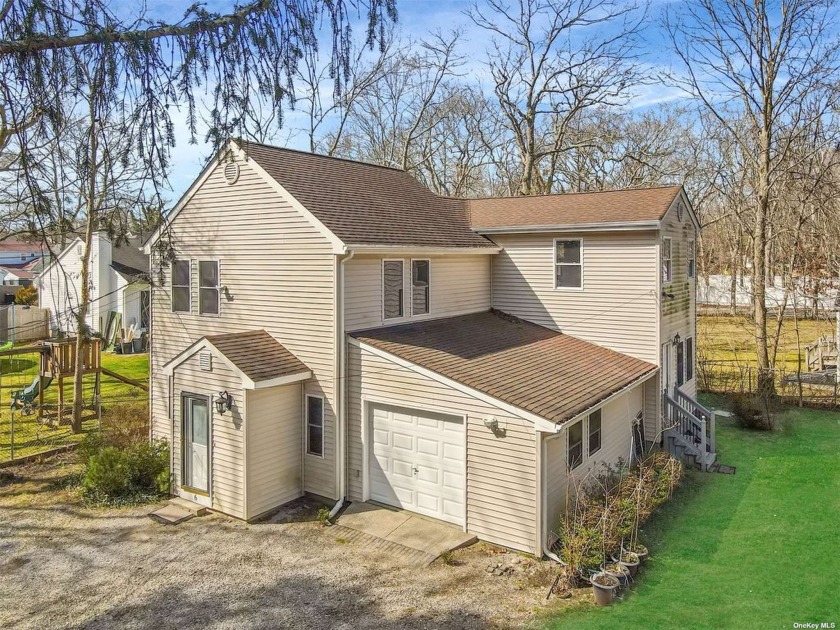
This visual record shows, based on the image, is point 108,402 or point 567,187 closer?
point 108,402

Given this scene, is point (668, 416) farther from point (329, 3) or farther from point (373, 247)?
point (329, 3)

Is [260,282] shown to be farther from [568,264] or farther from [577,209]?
[577,209]

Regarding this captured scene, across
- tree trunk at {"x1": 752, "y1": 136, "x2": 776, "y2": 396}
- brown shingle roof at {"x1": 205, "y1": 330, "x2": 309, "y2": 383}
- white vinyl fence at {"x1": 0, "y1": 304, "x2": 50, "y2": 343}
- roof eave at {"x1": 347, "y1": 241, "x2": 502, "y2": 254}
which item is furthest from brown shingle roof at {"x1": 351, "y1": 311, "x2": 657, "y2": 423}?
white vinyl fence at {"x1": 0, "y1": 304, "x2": 50, "y2": 343}

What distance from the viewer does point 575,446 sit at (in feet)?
35.2

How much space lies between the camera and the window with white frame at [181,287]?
13719mm

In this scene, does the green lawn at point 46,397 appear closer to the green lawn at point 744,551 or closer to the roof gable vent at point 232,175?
the roof gable vent at point 232,175

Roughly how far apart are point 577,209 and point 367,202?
18.4 feet

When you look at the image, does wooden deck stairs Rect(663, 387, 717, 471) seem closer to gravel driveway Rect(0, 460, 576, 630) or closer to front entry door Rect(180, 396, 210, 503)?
gravel driveway Rect(0, 460, 576, 630)

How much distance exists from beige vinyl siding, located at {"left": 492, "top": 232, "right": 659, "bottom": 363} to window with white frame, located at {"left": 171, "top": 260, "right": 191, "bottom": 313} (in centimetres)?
780

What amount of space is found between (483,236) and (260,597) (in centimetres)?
A: 1058

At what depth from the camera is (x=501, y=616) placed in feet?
25.3

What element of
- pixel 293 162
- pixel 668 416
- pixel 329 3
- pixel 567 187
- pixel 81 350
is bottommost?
pixel 668 416

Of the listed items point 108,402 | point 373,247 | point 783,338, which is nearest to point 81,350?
point 108,402

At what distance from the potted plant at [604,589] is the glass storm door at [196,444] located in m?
7.17
